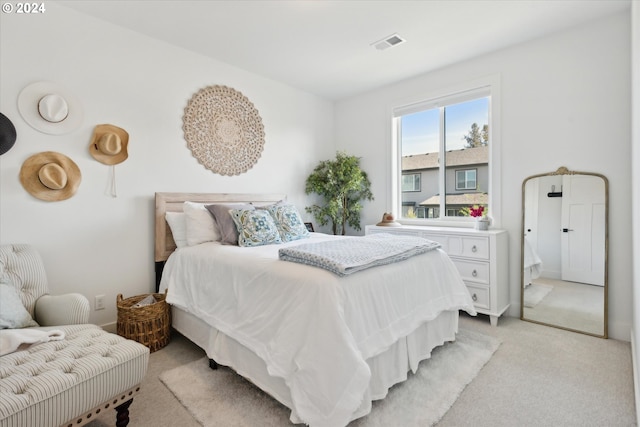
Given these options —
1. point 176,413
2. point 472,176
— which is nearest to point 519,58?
point 472,176

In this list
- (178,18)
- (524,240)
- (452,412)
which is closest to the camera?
(452,412)

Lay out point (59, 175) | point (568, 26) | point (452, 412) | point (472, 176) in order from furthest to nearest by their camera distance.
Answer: point (472, 176) < point (568, 26) < point (59, 175) < point (452, 412)

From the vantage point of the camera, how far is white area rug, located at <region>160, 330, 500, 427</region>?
1542mm

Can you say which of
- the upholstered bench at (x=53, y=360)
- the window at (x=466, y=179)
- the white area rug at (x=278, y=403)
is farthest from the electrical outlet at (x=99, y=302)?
the window at (x=466, y=179)

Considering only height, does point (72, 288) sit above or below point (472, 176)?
below

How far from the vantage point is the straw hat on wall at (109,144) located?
2.40 meters

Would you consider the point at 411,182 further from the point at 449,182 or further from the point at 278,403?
the point at 278,403

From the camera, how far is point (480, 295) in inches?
110

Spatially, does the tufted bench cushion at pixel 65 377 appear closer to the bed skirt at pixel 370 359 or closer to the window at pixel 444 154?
the bed skirt at pixel 370 359

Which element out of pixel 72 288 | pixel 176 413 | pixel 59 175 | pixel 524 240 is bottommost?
pixel 176 413

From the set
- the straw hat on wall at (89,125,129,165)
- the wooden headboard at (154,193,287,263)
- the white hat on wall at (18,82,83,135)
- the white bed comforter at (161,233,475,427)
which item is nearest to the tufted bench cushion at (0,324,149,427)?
the white bed comforter at (161,233,475,427)

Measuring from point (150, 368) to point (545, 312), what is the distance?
3.26 m

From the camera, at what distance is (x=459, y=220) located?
11.3 feet

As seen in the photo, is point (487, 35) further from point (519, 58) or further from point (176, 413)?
point (176, 413)
